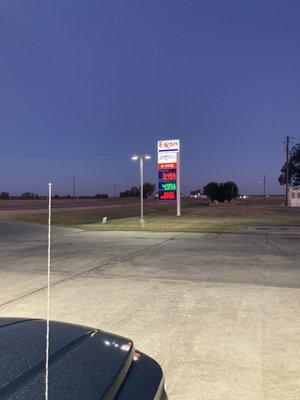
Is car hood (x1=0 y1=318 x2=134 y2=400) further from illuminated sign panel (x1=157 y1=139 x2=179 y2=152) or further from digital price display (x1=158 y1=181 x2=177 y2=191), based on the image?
illuminated sign panel (x1=157 y1=139 x2=179 y2=152)

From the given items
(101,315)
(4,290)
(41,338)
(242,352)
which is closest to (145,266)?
(4,290)

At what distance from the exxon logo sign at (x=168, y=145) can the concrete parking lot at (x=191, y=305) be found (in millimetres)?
25990

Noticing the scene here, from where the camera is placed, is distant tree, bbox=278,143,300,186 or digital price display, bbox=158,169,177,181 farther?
distant tree, bbox=278,143,300,186

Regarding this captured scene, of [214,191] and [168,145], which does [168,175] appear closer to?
[168,145]

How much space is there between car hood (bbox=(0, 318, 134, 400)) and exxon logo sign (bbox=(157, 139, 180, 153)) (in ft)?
124

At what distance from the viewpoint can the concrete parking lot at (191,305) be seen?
14.8 feet

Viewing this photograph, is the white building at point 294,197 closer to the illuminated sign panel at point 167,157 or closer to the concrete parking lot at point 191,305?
the illuminated sign panel at point 167,157

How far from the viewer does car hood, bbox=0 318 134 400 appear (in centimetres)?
194

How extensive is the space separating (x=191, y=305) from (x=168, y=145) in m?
34.1

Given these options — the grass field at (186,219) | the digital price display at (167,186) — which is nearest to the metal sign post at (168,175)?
the digital price display at (167,186)

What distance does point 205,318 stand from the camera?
6.61m

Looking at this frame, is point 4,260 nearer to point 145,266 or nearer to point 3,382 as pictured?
point 145,266

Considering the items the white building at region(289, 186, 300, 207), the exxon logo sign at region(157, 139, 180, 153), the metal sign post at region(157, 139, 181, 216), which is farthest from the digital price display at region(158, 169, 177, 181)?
the white building at region(289, 186, 300, 207)

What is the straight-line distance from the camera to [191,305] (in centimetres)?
743
